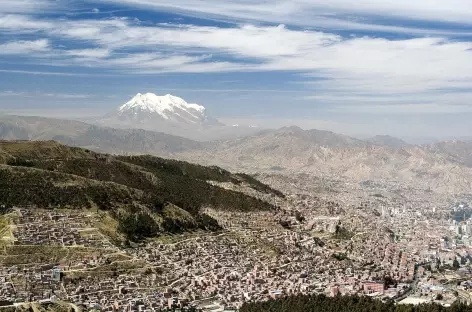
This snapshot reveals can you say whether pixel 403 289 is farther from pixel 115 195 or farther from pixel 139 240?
pixel 115 195

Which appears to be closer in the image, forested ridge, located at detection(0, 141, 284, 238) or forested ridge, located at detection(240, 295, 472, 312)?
forested ridge, located at detection(240, 295, 472, 312)

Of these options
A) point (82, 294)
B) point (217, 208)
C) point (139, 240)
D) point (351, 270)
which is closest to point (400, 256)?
point (351, 270)

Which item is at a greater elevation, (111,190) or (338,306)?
(338,306)

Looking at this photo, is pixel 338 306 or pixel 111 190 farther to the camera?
pixel 111 190

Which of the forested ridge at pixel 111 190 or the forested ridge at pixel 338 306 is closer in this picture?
the forested ridge at pixel 338 306
